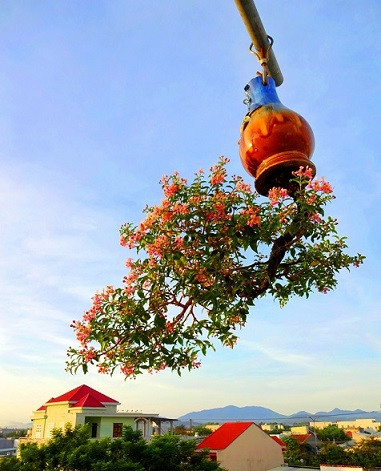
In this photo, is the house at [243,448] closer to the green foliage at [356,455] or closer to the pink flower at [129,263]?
the green foliage at [356,455]

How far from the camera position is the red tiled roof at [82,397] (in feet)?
122

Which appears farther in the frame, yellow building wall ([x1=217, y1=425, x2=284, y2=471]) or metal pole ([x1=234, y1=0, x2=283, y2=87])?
yellow building wall ([x1=217, y1=425, x2=284, y2=471])

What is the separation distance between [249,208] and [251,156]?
460 millimetres

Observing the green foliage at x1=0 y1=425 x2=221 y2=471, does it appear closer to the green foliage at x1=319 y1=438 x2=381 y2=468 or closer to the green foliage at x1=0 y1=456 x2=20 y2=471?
the green foliage at x1=0 y1=456 x2=20 y2=471

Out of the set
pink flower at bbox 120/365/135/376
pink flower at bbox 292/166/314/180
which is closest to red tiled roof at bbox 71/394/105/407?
pink flower at bbox 120/365/135/376

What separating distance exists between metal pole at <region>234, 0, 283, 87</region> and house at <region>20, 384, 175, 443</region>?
36.5 m

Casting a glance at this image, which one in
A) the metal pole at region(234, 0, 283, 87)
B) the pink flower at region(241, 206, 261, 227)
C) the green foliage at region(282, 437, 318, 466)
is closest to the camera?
the metal pole at region(234, 0, 283, 87)

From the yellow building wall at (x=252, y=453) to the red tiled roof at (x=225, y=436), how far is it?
1.29 feet

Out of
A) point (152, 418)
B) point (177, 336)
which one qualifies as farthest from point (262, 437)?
point (177, 336)

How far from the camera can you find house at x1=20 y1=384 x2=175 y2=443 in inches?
1388

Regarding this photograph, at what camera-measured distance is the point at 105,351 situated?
3.37 metres

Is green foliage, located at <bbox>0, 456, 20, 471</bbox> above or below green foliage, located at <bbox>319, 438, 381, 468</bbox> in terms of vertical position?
above

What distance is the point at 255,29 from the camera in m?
2.75

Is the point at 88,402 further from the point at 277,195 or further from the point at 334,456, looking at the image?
the point at 277,195
